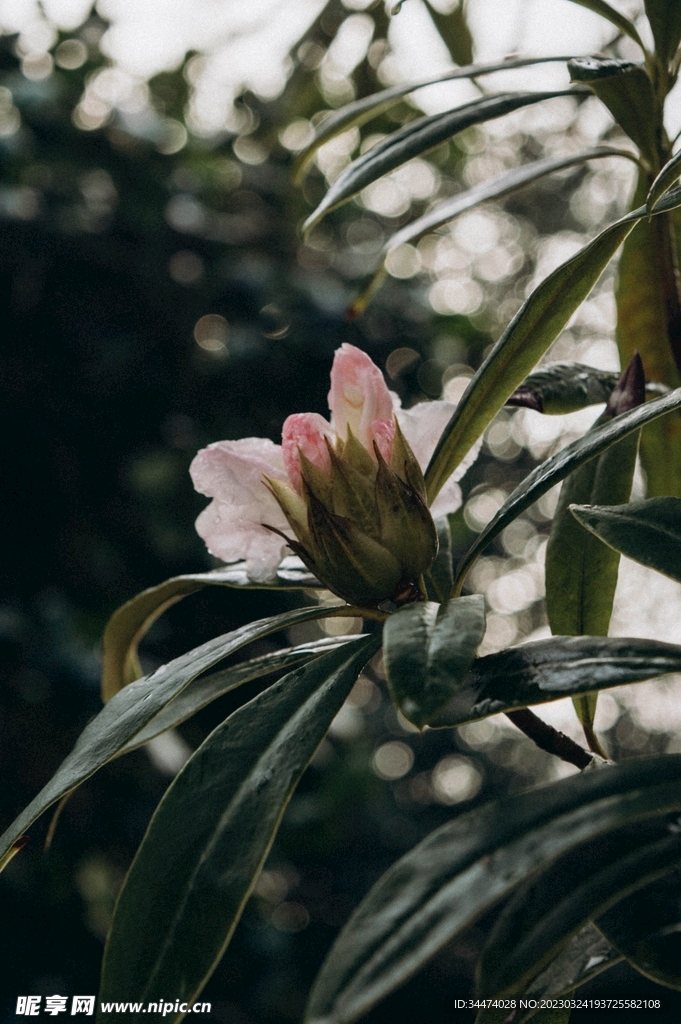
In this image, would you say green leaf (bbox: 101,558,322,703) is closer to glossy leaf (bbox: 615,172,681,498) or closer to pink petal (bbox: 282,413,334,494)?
pink petal (bbox: 282,413,334,494)

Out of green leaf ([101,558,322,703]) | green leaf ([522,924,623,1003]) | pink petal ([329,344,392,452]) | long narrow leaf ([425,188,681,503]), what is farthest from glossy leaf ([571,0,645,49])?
green leaf ([522,924,623,1003])

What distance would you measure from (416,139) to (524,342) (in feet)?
0.61

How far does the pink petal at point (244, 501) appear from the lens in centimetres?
42

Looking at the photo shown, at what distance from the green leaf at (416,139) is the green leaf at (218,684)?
0.26 m

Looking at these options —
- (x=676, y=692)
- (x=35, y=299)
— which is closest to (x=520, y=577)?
(x=676, y=692)

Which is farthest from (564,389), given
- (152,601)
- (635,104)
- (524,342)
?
(152,601)

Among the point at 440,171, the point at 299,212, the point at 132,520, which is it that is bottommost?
the point at 132,520

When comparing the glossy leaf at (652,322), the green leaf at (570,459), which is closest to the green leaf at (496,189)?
the glossy leaf at (652,322)

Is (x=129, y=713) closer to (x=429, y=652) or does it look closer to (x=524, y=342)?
(x=429, y=652)

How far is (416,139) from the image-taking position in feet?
1.72

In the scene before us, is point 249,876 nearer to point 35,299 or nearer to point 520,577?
point 35,299

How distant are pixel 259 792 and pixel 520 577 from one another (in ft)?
8.68

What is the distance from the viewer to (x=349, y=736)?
1.74 meters

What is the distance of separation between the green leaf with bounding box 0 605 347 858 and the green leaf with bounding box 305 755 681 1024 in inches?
5.7
